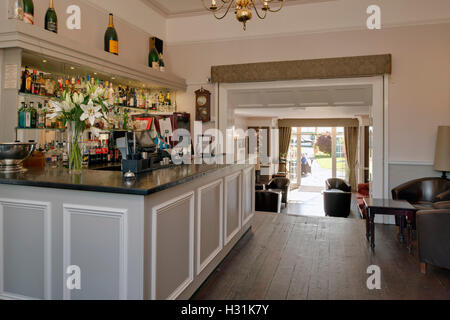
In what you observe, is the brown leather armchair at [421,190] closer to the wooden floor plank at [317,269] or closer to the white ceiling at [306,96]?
the wooden floor plank at [317,269]

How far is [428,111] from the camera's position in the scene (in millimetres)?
5059

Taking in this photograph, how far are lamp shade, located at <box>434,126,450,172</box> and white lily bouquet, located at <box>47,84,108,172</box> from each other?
4.57 m

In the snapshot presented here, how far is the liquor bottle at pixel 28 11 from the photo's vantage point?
3.32m

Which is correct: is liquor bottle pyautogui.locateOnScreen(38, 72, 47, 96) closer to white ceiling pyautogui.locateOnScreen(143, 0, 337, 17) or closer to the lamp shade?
white ceiling pyautogui.locateOnScreen(143, 0, 337, 17)

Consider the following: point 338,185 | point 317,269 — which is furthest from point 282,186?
point 317,269

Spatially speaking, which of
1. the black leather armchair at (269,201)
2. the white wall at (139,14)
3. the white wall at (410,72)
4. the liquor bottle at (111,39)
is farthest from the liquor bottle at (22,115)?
the black leather armchair at (269,201)

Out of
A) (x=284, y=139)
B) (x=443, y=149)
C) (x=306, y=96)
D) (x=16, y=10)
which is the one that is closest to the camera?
(x=16, y=10)

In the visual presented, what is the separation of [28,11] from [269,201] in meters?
6.38

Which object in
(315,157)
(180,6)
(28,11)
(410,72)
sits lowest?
(315,157)

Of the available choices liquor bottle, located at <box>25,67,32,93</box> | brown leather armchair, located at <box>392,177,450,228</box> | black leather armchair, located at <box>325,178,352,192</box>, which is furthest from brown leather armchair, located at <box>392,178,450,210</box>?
black leather armchair, located at <box>325,178,352,192</box>

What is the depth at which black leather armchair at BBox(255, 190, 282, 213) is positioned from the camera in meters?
8.28

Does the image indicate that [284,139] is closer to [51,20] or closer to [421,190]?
[421,190]

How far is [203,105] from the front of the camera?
618 centimetres
